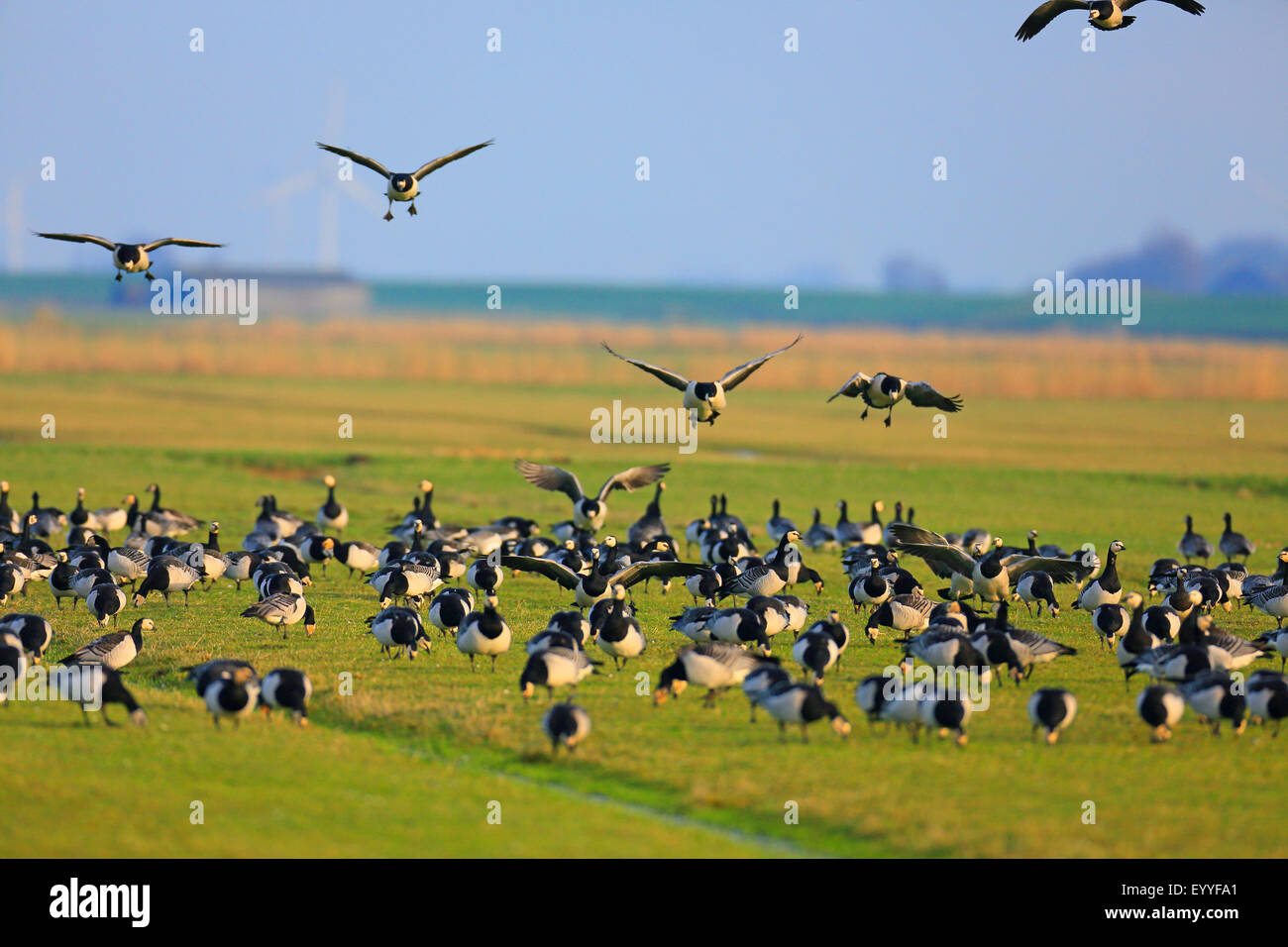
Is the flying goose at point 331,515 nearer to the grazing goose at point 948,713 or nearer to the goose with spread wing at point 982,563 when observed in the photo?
the goose with spread wing at point 982,563

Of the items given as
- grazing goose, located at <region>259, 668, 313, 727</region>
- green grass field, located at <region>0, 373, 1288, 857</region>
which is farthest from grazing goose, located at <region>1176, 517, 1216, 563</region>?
grazing goose, located at <region>259, 668, 313, 727</region>

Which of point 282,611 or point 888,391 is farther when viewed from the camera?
point 888,391

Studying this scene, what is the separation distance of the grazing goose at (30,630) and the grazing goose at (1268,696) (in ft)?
44.1

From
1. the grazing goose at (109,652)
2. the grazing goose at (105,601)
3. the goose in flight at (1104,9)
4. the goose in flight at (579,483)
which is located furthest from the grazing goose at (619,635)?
the goose in flight at (1104,9)

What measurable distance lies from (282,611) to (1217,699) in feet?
37.3

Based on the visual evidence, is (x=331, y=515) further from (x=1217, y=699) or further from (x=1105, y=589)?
(x=1217, y=699)

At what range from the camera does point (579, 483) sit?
81.8ft

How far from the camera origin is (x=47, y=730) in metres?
14.5

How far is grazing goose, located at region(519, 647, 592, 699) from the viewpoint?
15.5 m

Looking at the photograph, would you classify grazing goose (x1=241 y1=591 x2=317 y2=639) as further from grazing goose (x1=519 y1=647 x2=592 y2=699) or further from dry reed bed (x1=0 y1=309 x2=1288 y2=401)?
dry reed bed (x1=0 y1=309 x2=1288 y2=401)

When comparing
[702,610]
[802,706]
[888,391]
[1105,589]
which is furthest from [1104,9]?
[802,706]

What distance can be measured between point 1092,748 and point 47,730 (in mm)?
10435
